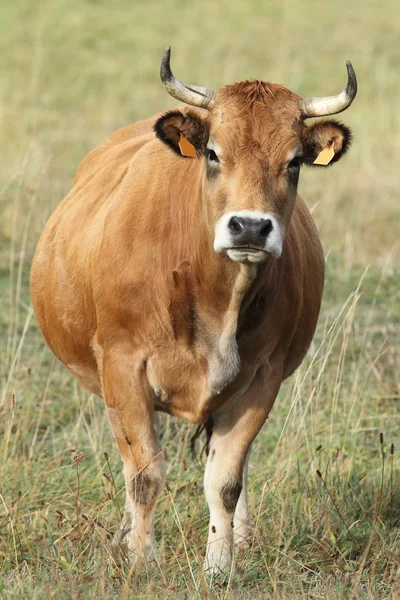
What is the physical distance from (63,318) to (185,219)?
1.29 metres

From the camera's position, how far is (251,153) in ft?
15.9

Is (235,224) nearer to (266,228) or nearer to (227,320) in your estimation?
(266,228)

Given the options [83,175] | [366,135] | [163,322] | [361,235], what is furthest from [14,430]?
[366,135]

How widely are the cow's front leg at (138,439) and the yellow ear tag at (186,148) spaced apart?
106 cm

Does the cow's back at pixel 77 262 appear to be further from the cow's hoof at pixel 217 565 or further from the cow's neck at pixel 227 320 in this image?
the cow's hoof at pixel 217 565

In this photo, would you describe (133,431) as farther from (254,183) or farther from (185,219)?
(254,183)

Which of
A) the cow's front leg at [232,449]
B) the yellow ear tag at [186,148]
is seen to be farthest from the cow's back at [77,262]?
the cow's front leg at [232,449]

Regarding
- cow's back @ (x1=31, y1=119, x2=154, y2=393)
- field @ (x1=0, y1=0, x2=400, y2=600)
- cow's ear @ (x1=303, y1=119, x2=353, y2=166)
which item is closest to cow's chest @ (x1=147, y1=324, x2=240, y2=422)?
field @ (x1=0, y1=0, x2=400, y2=600)

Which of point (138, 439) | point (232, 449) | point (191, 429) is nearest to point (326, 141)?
point (232, 449)

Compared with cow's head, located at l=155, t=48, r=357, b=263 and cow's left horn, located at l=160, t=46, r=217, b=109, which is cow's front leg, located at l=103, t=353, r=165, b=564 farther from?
cow's left horn, located at l=160, t=46, r=217, b=109

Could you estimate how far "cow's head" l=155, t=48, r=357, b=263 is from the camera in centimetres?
463

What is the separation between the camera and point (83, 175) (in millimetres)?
7152

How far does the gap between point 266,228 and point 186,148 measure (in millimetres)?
855

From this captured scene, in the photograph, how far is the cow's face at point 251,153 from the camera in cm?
462
